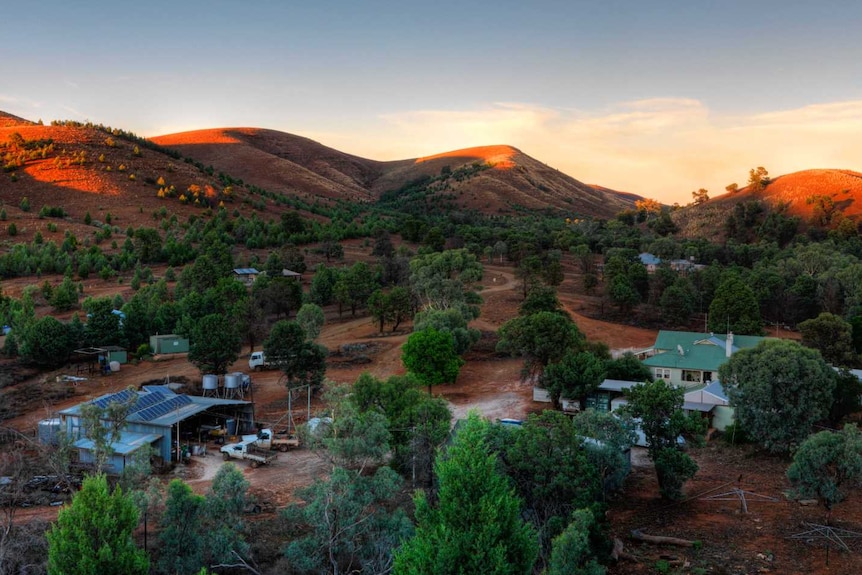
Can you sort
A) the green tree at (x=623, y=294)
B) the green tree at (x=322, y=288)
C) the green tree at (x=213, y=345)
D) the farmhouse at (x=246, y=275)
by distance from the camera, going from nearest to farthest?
the green tree at (x=213, y=345) < the green tree at (x=623, y=294) < the green tree at (x=322, y=288) < the farmhouse at (x=246, y=275)

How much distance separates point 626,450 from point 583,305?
3582 centimetres

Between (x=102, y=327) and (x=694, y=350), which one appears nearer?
(x=694, y=350)

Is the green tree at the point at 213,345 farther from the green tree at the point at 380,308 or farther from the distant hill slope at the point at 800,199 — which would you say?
the distant hill slope at the point at 800,199

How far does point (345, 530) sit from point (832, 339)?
1302 inches

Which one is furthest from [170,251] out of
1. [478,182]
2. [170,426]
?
[478,182]

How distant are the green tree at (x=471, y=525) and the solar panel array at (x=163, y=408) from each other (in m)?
18.3

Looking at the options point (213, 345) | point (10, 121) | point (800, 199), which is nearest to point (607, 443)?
point (213, 345)

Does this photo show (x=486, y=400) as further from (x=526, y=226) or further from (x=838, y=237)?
(x=526, y=226)

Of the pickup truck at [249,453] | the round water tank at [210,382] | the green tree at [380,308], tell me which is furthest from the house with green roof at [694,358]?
the round water tank at [210,382]

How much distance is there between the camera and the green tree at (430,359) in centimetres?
3544

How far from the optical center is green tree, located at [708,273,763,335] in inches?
1751

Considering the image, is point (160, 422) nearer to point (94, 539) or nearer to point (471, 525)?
point (94, 539)

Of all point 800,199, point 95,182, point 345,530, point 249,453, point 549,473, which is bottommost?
point 249,453

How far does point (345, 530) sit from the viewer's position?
57.2ft
